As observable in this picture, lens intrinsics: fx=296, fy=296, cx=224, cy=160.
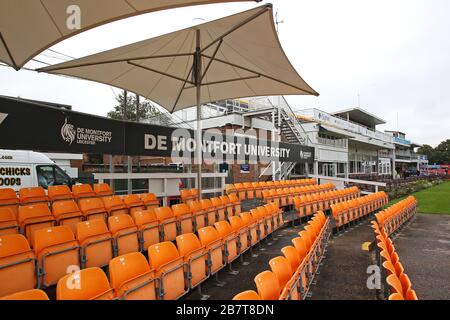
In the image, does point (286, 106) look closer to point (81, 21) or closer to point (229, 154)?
point (229, 154)

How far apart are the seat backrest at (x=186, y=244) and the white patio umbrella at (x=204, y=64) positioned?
3345 mm

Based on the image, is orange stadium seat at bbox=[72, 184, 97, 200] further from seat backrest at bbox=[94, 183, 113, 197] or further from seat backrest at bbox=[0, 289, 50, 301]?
seat backrest at bbox=[0, 289, 50, 301]

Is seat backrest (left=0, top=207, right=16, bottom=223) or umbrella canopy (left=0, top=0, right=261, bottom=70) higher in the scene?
umbrella canopy (left=0, top=0, right=261, bottom=70)

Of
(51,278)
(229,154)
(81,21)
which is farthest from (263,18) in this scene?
(229,154)

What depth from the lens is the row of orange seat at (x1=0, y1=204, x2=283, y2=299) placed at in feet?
10.6

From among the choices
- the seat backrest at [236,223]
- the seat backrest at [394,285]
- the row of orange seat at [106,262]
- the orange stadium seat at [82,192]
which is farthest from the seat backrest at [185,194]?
the seat backrest at [394,285]

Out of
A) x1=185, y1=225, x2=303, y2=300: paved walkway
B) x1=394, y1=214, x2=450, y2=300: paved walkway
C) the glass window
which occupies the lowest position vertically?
x1=394, y1=214, x2=450, y2=300: paved walkway

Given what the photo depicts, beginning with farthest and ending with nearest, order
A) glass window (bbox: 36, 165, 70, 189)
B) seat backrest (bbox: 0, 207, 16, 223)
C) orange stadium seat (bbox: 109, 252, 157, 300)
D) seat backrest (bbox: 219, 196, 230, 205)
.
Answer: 1. glass window (bbox: 36, 165, 70, 189)
2. seat backrest (bbox: 219, 196, 230, 205)
3. seat backrest (bbox: 0, 207, 16, 223)
4. orange stadium seat (bbox: 109, 252, 157, 300)

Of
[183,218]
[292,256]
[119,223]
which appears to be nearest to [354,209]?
[183,218]

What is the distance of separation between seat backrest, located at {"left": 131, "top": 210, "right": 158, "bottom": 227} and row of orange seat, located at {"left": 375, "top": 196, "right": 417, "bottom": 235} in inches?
236

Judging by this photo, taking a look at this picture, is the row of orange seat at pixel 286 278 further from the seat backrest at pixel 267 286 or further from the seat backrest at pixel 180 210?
the seat backrest at pixel 180 210

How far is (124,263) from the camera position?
3467 mm

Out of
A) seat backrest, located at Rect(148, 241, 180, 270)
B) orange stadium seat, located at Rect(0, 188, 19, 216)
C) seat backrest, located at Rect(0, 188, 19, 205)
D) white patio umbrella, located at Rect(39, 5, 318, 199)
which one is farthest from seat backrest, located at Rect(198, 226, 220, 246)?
seat backrest, located at Rect(0, 188, 19, 205)

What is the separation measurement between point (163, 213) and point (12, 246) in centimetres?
294
